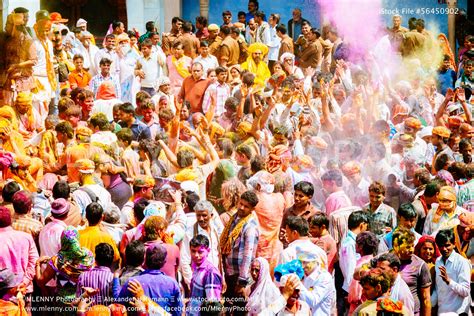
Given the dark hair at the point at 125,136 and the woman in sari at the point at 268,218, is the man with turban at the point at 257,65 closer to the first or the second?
the dark hair at the point at 125,136

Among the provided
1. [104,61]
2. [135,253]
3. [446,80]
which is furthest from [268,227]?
[446,80]

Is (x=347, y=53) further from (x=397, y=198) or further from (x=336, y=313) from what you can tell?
(x=336, y=313)

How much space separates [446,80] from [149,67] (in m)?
5.31

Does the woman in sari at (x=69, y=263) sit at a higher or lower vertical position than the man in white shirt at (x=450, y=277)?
higher

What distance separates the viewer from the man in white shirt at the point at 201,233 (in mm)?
11711

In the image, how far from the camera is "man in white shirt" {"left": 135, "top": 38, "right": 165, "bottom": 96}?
19234mm

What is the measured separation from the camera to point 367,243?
37.1ft

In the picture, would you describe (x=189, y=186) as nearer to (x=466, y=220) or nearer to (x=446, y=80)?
(x=466, y=220)

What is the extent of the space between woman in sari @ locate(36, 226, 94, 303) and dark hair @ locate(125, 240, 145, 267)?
43 centimetres

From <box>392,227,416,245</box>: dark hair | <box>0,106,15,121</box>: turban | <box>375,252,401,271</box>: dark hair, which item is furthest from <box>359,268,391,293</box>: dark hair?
<box>0,106,15,121</box>: turban

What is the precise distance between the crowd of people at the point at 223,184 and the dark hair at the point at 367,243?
15mm

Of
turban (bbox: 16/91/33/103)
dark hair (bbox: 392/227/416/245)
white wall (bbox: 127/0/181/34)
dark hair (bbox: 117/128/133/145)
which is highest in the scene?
white wall (bbox: 127/0/181/34)

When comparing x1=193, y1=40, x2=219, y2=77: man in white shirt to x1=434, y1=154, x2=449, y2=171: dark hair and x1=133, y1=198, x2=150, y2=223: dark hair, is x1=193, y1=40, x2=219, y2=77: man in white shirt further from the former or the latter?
x1=133, y1=198, x2=150, y2=223: dark hair

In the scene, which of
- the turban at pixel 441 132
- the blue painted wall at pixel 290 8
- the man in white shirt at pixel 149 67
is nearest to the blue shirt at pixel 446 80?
the man in white shirt at pixel 149 67
